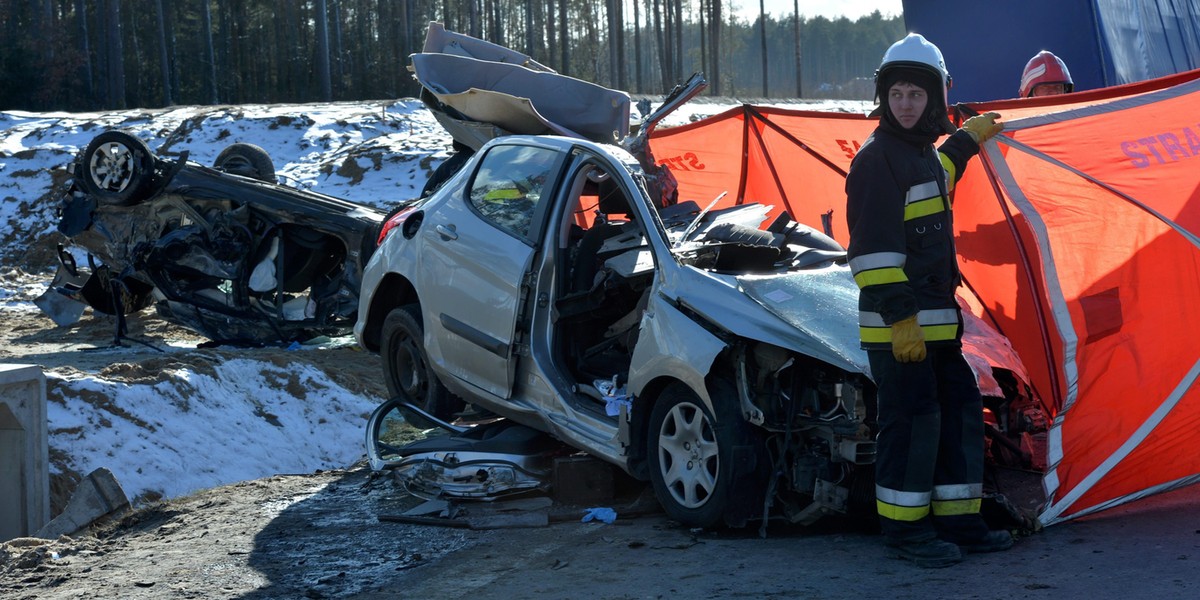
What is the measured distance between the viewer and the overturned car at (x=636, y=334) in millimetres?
4844

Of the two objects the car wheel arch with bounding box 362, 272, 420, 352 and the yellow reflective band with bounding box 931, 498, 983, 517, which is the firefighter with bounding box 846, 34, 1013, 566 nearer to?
the yellow reflective band with bounding box 931, 498, 983, 517

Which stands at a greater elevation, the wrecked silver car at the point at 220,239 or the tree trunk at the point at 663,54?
the tree trunk at the point at 663,54

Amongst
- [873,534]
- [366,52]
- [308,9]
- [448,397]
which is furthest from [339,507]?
[308,9]

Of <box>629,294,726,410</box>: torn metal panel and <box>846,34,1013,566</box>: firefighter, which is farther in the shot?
<box>629,294,726,410</box>: torn metal panel

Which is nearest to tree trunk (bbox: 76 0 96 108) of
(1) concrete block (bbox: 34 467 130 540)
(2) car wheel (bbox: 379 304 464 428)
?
(2) car wheel (bbox: 379 304 464 428)

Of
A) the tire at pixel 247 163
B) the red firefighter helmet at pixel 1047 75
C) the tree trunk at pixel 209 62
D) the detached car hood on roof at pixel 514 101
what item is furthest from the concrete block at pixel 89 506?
the tree trunk at pixel 209 62

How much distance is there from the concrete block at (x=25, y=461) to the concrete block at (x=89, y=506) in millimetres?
144

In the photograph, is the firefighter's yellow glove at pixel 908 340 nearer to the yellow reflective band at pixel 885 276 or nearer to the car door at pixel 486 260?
the yellow reflective band at pixel 885 276

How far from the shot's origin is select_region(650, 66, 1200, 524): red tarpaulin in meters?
5.04

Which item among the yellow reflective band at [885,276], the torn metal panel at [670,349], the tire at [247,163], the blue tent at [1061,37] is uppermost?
the blue tent at [1061,37]

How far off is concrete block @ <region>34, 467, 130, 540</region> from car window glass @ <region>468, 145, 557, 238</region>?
7.51 ft

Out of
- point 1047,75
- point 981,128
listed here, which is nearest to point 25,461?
point 981,128

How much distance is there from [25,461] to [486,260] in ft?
8.09

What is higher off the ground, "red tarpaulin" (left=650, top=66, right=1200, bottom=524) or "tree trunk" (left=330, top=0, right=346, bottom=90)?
"tree trunk" (left=330, top=0, right=346, bottom=90)
